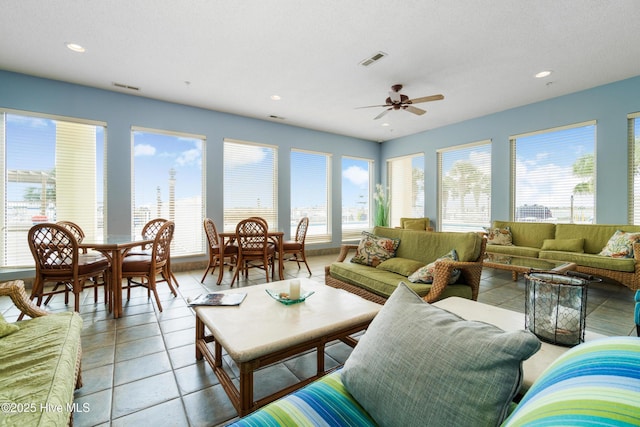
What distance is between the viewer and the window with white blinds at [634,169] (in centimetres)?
376

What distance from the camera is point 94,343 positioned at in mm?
2182

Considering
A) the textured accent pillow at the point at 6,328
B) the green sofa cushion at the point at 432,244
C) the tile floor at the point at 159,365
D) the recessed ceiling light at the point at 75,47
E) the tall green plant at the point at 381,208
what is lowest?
the tile floor at the point at 159,365

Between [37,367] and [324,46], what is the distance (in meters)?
3.31

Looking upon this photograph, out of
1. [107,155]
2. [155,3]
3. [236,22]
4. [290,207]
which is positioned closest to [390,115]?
[290,207]

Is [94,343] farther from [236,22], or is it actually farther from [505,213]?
[505,213]

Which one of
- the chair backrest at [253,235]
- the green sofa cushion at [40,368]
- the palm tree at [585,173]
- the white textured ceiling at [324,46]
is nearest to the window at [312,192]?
the white textured ceiling at [324,46]

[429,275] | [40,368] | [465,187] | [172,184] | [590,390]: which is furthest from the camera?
[465,187]

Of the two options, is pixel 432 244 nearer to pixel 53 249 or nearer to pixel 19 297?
pixel 19 297

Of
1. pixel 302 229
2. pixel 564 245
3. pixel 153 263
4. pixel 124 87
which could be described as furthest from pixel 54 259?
pixel 564 245

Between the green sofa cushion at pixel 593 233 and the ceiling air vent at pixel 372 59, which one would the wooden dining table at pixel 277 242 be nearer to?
the ceiling air vent at pixel 372 59

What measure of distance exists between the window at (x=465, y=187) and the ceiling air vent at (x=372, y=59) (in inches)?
130

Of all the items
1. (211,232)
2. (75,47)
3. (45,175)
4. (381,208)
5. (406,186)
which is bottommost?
(211,232)

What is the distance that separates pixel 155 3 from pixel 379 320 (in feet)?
10.2

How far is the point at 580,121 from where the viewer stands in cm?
417
